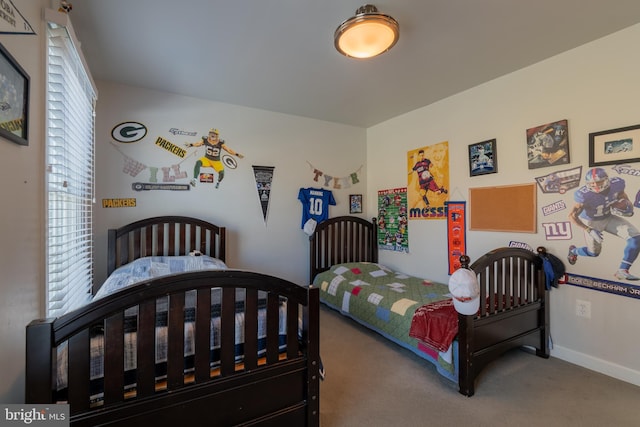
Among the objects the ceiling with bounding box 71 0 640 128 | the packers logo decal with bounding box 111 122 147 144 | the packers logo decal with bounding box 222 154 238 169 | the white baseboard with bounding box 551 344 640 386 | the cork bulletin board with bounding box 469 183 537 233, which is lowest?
the white baseboard with bounding box 551 344 640 386

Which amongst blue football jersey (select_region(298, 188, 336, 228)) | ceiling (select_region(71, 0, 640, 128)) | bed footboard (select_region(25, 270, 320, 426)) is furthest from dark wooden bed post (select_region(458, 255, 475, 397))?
blue football jersey (select_region(298, 188, 336, 228))

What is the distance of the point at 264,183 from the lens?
3.38 meters

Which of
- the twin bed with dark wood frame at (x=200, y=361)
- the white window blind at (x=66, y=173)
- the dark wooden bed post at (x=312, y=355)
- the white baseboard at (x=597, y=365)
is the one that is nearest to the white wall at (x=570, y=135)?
the white baseboard at (x=597, y=365)

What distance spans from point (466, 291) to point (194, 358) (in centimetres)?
151

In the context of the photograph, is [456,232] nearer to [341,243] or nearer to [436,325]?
[436,325]

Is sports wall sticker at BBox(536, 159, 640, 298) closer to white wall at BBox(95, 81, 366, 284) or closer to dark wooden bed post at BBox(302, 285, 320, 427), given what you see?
dark wooden bed post at BBox(302, 285, 320, 427)

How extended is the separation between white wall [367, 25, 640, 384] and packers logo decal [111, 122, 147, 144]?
119 inches

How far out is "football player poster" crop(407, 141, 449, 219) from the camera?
3094mm

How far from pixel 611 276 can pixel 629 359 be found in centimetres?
55

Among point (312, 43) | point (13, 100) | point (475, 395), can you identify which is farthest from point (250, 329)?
point (312, 43)

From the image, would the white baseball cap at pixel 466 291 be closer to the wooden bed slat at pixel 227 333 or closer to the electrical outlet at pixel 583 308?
the electrical outlet at pixel 583 308

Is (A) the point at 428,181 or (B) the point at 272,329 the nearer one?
(B) the point at 272,329

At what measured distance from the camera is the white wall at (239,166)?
2.67 m

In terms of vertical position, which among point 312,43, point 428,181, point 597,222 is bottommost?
point 597,222
